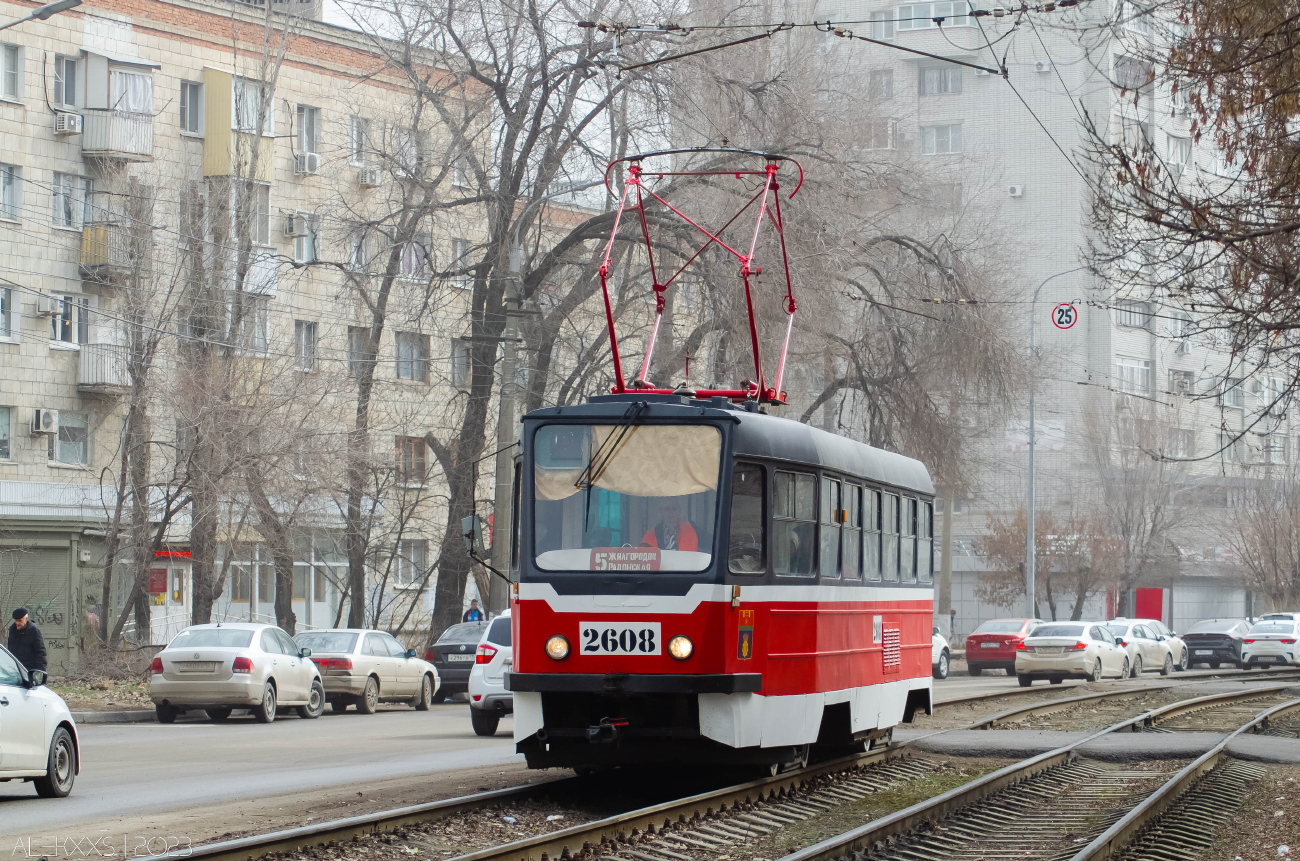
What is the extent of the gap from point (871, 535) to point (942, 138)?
214 feet

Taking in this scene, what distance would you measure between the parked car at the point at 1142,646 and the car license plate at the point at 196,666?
22.3m

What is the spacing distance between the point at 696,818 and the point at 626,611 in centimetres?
168

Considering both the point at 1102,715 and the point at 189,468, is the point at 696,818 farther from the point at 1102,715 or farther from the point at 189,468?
the point at 189,468

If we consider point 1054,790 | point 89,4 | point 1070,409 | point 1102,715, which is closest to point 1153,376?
point 1070,409

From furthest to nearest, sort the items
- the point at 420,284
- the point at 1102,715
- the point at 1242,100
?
the point at 420,284, the point at 1102,715, the point at 1242,100

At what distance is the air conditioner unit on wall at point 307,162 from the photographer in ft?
162

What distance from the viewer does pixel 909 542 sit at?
17203mm

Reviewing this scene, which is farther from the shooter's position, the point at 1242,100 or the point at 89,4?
the point at 89,4

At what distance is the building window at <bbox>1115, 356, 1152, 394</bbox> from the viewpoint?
7219 centimetres

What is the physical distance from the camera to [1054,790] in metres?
13.8

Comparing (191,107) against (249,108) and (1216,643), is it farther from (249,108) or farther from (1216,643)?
(1216,643)

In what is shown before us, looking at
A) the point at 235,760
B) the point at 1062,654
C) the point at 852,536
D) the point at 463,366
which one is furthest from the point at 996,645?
the point at 852,536

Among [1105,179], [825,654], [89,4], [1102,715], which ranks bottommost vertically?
[1102,715]

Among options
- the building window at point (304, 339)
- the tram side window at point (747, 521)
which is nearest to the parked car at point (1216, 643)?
the building window at point (304, 339)
